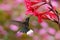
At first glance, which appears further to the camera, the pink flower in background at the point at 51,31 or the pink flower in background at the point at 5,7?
the pink flower in background at the point at 5,7

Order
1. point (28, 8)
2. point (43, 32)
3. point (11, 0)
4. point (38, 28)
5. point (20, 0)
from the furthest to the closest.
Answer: point (11, 0)
point (20, 0)
point (38, 28)
point (43, 32)
point (28, 8)

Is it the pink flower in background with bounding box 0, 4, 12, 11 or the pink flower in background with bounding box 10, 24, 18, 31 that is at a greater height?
the pink flower in background with bounding box 0, 4, 12, 11

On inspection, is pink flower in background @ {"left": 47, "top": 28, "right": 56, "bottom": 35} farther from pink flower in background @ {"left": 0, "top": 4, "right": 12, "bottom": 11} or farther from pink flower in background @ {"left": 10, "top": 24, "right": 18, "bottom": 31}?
pink flower in background @ {"left": 0, "top": 4, "right": 12, "bottom": 11}

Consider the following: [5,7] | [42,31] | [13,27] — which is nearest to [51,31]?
[42,31]

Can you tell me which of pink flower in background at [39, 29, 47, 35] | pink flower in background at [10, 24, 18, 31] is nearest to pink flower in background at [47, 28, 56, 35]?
pink flower in background at [39, 29, 47, 35]

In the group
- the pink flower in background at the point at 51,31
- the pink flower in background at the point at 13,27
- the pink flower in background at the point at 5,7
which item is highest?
the pink flower in background at the point at 5,7

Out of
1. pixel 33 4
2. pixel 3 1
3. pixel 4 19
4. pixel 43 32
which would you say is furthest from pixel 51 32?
pixel 33 4

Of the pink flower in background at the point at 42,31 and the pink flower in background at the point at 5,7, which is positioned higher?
the pink flower in background at the point at 5,7

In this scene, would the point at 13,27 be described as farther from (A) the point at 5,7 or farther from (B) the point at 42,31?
(A) the point at 5,7

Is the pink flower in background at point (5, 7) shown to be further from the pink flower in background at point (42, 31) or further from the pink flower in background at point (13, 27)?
the pink flower in background at point (42, 31)

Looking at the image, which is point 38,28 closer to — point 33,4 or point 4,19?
point 4,19

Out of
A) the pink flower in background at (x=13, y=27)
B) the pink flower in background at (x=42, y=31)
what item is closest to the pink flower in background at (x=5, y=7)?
the pink flower in background at (x=13, y=27)
